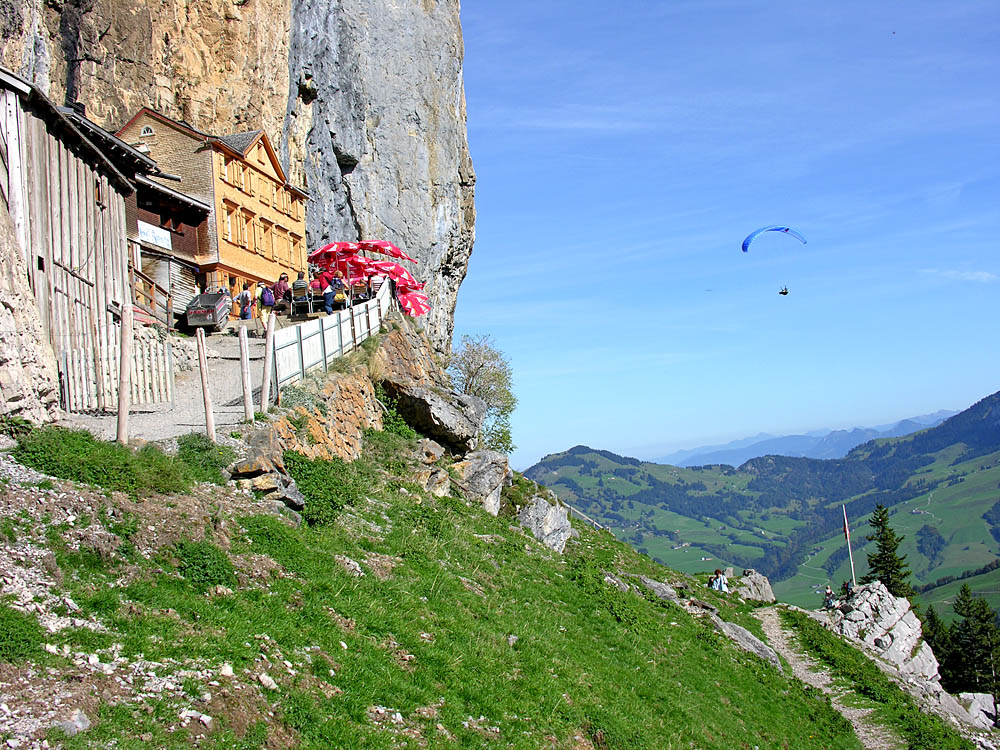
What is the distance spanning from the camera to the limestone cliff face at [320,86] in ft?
135

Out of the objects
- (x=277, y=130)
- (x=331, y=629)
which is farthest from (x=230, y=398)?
(x=277, y=130)

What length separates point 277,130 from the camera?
48000mm

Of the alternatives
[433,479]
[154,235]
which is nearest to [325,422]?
[433,479]

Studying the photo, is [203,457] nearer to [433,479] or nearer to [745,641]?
[433,479]

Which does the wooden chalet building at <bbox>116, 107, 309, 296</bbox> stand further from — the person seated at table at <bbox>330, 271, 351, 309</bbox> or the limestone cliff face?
the person seated at table at <bbox>330, 271, 351, 309</bbox>

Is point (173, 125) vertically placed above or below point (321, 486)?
above

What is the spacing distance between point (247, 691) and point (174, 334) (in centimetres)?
1927

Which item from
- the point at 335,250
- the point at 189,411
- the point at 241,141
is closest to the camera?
the point at 189,411

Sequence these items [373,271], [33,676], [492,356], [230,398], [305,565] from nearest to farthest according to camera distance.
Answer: [33,676] → [305,565] → [230,398] → [373,271] → [492,356]

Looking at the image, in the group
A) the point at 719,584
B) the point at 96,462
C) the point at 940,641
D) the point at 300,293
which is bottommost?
the point at 940,641

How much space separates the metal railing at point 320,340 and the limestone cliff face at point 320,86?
22480 mm

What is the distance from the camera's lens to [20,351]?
11953mm

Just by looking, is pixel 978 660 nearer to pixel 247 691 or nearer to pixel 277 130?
pixel 277 130

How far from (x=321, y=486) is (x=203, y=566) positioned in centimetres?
499
